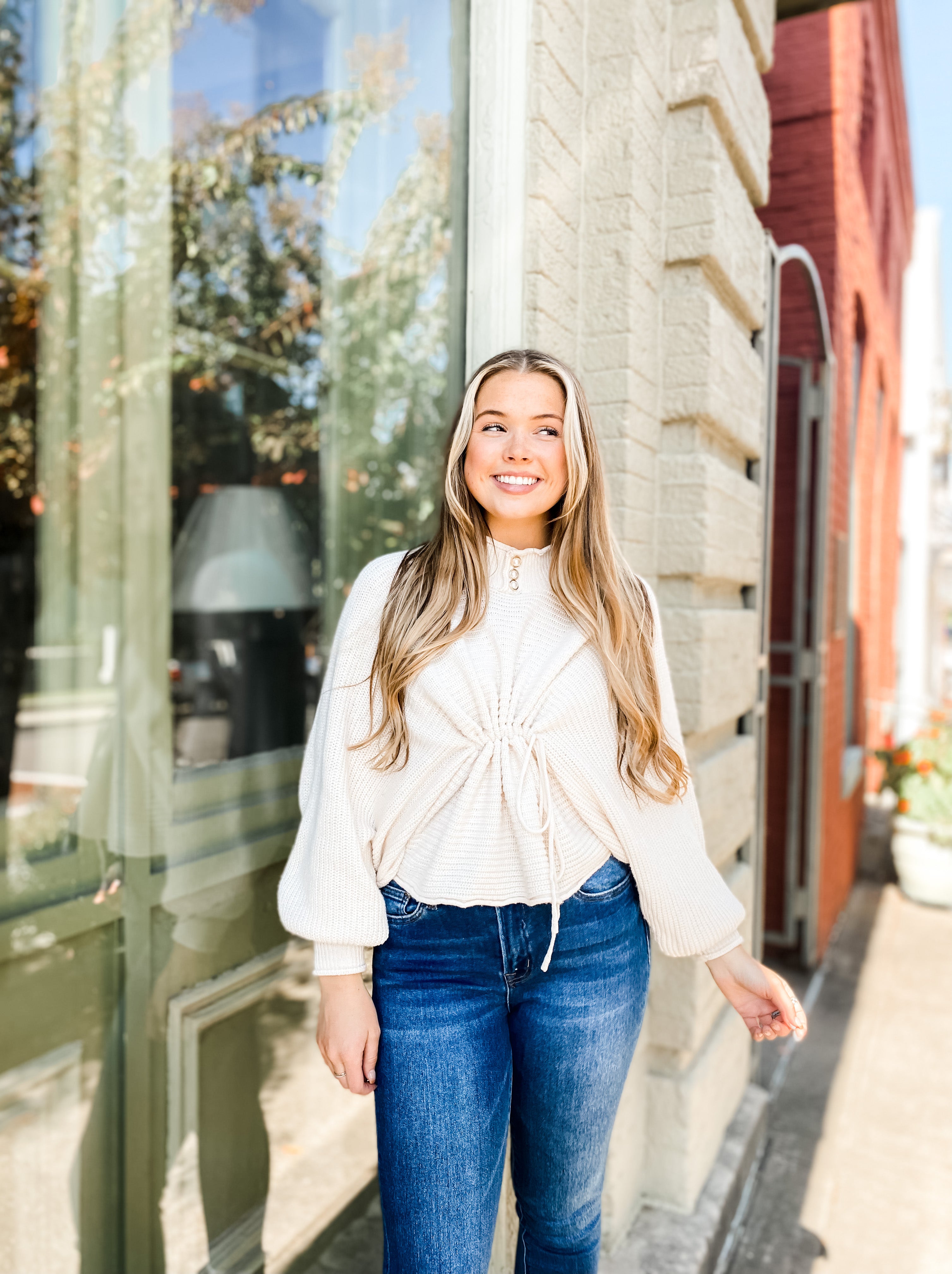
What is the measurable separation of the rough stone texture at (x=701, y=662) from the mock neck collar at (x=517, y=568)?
2.64ft

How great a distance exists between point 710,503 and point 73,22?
2285 millimetres

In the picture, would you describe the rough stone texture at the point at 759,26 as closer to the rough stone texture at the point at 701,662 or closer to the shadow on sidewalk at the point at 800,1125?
the rough stone texture at the point at 701,662

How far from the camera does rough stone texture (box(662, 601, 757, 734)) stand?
7.29 ft

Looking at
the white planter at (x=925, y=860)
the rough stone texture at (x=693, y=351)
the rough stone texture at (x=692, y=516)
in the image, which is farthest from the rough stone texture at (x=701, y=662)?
the white planter at (x=925, y=860)

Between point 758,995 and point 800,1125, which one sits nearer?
point 758,995

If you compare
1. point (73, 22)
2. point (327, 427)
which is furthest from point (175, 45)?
point (327, 427)

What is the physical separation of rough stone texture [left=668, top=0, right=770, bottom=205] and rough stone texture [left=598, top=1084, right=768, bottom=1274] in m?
2.79

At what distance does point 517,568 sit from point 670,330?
1.06 metres

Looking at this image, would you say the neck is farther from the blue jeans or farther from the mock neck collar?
the blue jeans

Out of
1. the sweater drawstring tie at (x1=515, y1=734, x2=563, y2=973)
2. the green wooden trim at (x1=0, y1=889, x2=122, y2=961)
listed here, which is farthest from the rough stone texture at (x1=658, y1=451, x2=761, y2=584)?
the green wooden trim at (x1=0, y1=889, x2=122, y2=961)

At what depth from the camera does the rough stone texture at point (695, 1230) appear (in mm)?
2150

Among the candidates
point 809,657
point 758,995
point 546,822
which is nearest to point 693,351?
point 546,822

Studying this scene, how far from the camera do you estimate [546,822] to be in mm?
1408

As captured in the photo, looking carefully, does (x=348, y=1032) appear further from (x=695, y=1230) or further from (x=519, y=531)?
(x=695, y=1230)
